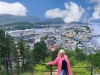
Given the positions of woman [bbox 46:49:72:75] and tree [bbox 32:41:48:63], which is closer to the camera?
woman [bbox 46:49:72:75]

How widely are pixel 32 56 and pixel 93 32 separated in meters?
108

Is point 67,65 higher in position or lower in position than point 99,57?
higher

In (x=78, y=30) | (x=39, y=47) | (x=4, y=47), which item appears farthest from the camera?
(x=78, y=30)

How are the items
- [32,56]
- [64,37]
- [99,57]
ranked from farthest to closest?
1. [64,37]
2. [32,56]
3. [99,57]

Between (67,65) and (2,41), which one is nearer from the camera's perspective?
(67,65)

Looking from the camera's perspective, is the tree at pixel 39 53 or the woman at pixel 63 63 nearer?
the woman at pixel 63 63

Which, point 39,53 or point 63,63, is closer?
point 63,63

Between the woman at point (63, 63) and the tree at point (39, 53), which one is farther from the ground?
the woman at point (63, 63)

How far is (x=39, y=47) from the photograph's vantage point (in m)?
54.1

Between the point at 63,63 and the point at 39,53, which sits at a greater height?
the point at 63,63

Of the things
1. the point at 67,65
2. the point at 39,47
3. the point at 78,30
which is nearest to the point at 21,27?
the point at 78,30

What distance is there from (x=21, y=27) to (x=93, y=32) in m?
33.0

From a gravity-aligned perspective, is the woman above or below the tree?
above

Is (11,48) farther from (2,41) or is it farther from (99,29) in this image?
(99,29)
